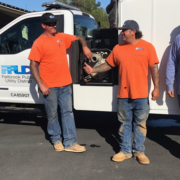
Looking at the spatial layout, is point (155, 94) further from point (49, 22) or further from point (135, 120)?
point (49, 22)

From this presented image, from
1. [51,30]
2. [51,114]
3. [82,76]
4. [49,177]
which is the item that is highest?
[51,30]

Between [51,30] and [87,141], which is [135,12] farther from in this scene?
[87,141]

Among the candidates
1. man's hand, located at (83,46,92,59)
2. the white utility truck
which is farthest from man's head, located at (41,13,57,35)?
man's hand, located at (83,46,92,59)

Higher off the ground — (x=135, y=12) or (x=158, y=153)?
(x=135, y=12)

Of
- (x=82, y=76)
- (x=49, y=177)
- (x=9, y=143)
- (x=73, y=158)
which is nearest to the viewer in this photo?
(x=49, y=177)

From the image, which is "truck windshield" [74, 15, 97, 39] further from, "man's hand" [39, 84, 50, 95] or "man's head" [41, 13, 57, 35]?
"man's hand" [39, 84, 50, 95]

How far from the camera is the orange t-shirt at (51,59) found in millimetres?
3447

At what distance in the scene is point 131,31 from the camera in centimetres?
319

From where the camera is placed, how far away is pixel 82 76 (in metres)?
3.89

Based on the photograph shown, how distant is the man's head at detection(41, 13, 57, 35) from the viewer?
3420 mm

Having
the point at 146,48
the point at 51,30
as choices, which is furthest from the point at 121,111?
the point at 51,30

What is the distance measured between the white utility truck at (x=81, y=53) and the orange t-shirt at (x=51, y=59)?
0.74 feet

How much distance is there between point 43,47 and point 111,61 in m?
0.98

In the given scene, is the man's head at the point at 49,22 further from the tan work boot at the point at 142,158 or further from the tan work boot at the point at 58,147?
the tan work boot at the point at 142,158
